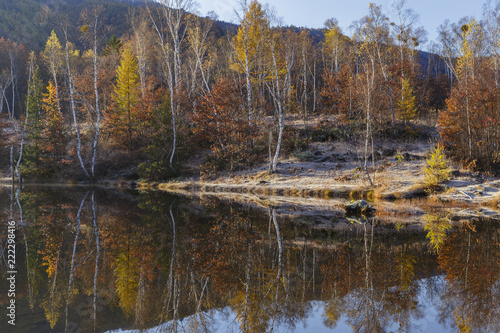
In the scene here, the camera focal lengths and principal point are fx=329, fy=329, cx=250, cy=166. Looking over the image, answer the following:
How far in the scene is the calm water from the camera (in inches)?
156

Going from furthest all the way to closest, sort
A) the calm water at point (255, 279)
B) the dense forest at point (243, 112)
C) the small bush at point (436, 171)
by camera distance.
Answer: the dense forest at point (243, 112) → the small bush at point (436, 171) → the calm water at point (255, 279)

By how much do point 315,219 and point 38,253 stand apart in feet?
25.8

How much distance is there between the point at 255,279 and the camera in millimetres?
5180

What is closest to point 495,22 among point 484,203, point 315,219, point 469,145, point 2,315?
point 469,145

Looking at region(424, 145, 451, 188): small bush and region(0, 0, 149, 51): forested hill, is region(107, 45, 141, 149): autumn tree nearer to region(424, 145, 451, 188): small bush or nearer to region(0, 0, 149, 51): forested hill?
region(424, 145, 451, 188): small bush

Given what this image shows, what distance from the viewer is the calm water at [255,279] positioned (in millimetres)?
3975

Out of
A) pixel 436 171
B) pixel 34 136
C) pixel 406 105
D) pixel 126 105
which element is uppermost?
pixel 406 105

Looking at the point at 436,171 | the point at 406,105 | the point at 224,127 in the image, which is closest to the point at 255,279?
the point at 436,171

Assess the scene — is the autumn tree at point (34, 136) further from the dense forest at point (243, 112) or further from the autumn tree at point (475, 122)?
the autumn tree at point (475, 122)

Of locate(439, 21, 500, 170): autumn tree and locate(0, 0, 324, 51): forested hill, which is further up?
locate(0, 0, 324, 51): forested hill

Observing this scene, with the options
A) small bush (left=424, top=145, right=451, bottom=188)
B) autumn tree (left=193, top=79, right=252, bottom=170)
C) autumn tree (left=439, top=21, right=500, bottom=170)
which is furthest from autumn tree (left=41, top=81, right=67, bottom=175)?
autumn tree (left=439, top=21, right=500, bottom=170)

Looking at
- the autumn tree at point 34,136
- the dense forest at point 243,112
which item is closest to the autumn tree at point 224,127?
the dense forest at point 243,112

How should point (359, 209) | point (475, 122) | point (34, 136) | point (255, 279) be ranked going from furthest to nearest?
point (34, 136) → point (475, 122) → point (359, 209) → point (255, 279)

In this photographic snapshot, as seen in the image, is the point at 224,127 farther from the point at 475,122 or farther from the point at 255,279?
the point at 255,279
